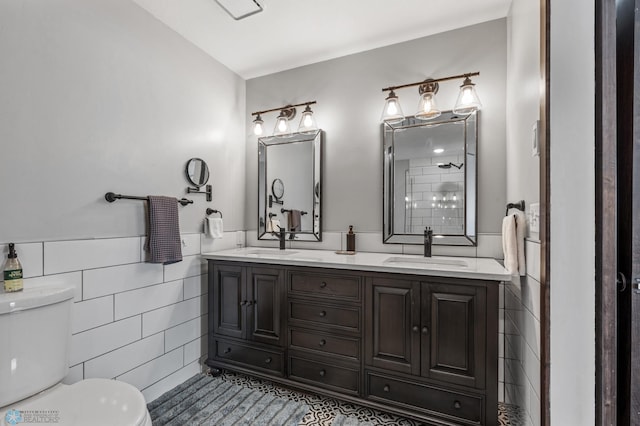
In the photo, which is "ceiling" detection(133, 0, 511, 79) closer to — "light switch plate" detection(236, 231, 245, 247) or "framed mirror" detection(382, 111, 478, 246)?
"framed mirror" detection(382, 111, 478, 246)

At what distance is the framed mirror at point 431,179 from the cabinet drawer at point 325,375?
919mm

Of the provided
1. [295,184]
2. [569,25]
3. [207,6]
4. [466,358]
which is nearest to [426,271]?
[466,358]

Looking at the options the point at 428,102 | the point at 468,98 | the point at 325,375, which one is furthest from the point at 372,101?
the point at 325,375

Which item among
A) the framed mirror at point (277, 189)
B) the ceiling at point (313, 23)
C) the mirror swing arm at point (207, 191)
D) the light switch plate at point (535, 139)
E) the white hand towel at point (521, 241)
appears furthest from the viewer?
the framed mirror at point (277, 189)

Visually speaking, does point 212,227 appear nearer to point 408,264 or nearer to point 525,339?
point 408,264

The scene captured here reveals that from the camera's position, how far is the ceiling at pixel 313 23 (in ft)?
6.01

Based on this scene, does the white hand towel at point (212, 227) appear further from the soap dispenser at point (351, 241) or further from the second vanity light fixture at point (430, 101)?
the second vanity light fixture at point (430, 101)

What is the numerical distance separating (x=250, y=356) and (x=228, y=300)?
1.34 ft

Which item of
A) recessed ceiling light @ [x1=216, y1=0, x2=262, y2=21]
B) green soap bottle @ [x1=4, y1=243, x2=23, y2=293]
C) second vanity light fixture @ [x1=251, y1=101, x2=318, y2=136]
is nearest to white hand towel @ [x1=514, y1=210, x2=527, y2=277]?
second vanity light fixture @ [x1=251, y1=101, x2=318, y2=136]

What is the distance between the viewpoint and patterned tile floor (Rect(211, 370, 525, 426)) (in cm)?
165

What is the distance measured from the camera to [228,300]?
212 cm

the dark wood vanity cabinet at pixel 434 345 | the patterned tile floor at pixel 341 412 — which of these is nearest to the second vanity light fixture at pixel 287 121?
the dark wood vanity cabinet at pixel 434 345

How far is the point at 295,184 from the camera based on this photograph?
2512mm

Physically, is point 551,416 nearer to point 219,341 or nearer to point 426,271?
point 426,271
